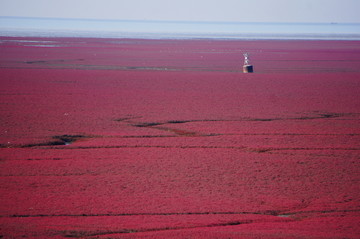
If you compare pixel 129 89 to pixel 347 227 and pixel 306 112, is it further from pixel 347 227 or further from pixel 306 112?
pixel 347 227

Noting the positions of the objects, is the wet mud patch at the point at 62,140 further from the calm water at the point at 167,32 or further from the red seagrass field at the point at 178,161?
the calm water at the point at 167,32

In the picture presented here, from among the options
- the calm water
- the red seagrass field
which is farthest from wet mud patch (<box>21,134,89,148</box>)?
the calm water

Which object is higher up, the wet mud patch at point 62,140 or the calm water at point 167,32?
the calm water at point 167,32

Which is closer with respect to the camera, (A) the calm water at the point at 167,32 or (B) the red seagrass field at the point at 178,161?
(B) the red seagrass field at the point at 178,161

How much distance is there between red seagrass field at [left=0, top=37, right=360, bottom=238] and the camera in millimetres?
6242

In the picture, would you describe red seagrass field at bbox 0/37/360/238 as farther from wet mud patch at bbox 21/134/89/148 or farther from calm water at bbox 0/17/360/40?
calm water at bbox 0/17/360/40

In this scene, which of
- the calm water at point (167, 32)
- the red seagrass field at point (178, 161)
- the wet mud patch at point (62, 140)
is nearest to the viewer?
the red seagrass field at point (178, 161)

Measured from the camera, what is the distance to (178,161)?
29.3ft

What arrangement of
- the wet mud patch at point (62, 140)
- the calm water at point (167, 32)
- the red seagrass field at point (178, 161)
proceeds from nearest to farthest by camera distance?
the red seagrass field at point (178, 161), the wet mud patch at point (62, 140), the calm water at point (167, 32)

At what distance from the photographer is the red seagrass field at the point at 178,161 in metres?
6.24

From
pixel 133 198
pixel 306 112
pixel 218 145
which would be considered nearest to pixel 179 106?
pixel 306 112

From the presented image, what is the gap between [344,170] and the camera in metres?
8.54

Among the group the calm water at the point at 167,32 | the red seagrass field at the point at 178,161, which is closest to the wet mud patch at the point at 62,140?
the red seagrass field at the point at 178,161

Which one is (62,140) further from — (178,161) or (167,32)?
(167,32)
